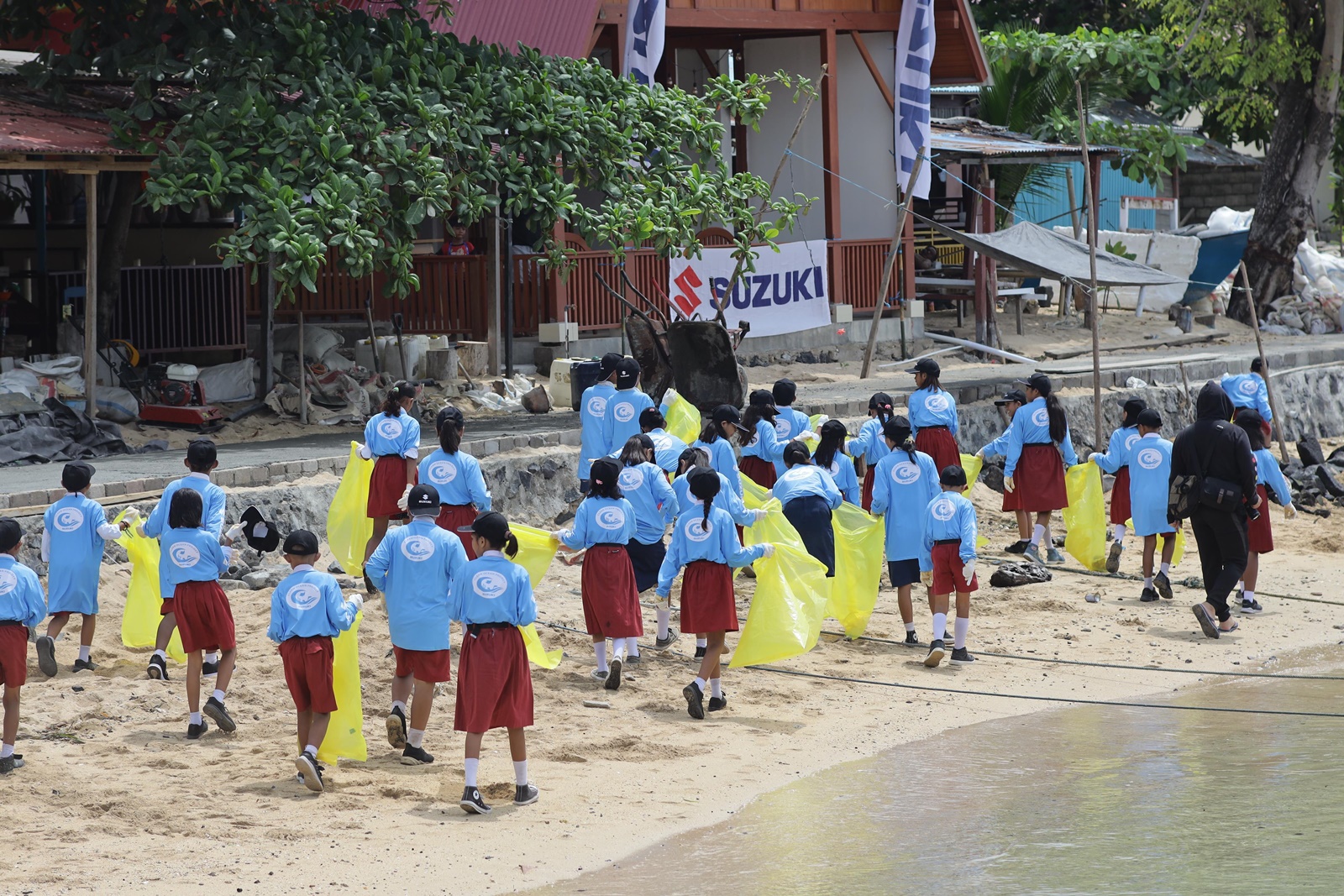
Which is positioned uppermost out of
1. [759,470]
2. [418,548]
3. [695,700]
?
[759,470]

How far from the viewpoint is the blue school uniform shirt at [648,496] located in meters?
9.93

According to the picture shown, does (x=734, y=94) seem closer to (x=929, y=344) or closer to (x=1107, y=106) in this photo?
(x=929, y=344)

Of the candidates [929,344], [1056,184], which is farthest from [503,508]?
[1056,184]

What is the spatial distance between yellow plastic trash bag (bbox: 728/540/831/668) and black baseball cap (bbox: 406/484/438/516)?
2.14 meters

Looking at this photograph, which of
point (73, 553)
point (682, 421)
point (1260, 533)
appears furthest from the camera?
point (682, 421)

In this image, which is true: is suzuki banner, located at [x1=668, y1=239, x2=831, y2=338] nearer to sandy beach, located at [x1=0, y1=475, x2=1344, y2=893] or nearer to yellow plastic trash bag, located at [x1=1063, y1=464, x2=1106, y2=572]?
yellow plastic trash bag, located at [x1=1063, y1=464, x2=1106, y2=572]

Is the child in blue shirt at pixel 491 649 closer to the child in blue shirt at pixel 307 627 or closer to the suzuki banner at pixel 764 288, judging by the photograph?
the child in blue shirt at pixel 307 627

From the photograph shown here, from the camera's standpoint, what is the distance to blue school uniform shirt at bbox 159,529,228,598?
862cm

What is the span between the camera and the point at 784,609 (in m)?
9.38

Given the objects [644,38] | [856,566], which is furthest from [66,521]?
[644,38]

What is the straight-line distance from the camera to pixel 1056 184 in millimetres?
30188

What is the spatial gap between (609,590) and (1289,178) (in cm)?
2078

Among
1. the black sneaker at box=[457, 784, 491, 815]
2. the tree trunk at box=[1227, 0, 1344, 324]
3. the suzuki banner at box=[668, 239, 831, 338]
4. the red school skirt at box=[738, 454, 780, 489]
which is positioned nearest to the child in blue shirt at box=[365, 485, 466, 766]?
the black sneaker at box=[457, 784, 491, 815]

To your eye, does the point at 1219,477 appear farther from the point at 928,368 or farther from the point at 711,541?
the point at 711,541
